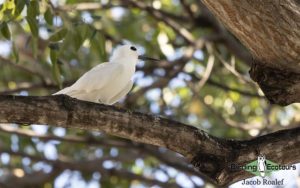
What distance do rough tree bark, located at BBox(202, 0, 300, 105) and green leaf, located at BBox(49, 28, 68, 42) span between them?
1.70 m

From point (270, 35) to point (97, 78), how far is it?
6.58 feet

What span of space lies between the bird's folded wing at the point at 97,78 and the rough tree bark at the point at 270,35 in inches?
64.6

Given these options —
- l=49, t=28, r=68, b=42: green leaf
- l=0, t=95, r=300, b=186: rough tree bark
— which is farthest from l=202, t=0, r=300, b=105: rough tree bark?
l=49, t=28, r=68, b=42: green leaf

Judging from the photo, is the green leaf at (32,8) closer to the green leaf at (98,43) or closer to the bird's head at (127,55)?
the green leaf at (98,43)

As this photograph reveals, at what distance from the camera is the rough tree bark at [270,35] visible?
385cm

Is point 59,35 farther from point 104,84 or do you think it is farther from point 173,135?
point 173,135

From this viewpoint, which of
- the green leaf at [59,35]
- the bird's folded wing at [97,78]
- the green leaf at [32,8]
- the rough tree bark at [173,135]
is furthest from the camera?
the bird's folded wing at [97,78]

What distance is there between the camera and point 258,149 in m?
4.09

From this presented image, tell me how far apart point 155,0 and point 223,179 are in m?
5.11

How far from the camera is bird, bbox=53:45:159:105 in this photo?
17.7 ft

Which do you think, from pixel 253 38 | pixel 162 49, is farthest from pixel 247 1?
pixel 162 49

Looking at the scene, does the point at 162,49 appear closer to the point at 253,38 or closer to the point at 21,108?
the point at 253,38

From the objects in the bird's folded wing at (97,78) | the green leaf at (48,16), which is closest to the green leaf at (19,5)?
the green leaf at (48,16)

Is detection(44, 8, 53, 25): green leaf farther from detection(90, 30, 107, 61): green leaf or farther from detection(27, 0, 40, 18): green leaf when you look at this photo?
detection(90, 30, 107, 61): green leaf
